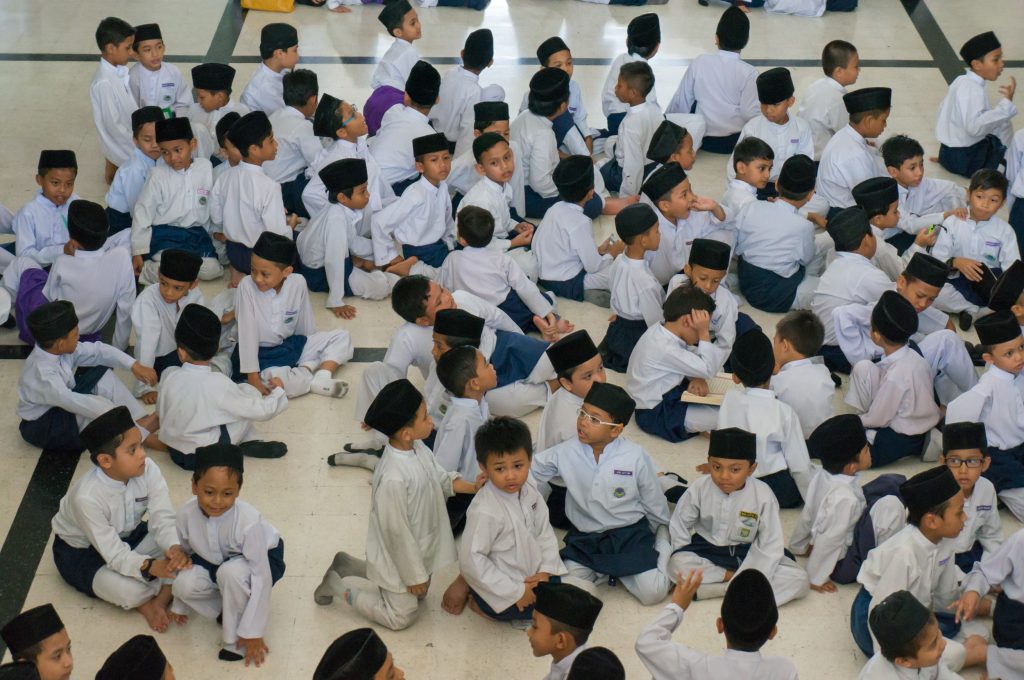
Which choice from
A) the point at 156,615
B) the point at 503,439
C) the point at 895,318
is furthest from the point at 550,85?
the point at 156,615

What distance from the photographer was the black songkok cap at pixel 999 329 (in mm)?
5156

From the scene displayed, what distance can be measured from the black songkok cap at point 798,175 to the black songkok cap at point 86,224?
10.4ft

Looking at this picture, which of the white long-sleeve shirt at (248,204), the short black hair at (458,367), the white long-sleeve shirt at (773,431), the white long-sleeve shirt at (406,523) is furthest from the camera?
the white long-sleeve shirt at (248,204)

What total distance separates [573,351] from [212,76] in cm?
331

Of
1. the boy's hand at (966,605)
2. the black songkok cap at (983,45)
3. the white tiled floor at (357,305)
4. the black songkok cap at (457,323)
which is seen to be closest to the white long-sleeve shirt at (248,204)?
the white tiled floor at (357,305)

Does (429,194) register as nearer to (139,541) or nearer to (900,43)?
→ (139,541)

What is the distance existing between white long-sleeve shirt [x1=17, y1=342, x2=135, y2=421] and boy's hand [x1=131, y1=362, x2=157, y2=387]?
0.77 feet

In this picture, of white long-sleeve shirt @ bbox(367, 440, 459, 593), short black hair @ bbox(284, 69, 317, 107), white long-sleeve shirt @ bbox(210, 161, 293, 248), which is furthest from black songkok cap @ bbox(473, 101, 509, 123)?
white long-sleeve shirt @ bbox(367, 440, 459, 593)

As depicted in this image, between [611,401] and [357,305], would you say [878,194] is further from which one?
[357,305]

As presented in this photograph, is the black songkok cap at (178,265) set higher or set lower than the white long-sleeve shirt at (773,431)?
higher

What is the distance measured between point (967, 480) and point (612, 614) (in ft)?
4.40

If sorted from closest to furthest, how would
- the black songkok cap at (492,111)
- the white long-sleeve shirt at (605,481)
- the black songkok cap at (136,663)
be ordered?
the black songkok cap at (136,663) → the white long-sleeve shirt at (605,481) → the black songkok cap at (492,111)

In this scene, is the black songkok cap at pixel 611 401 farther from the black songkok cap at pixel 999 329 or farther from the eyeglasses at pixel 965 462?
the black songkok cap at pixel 999 329

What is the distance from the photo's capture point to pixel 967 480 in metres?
4.67
